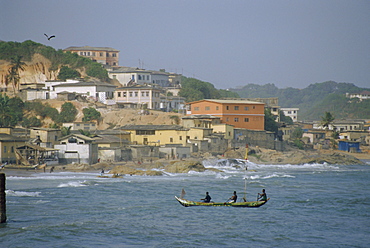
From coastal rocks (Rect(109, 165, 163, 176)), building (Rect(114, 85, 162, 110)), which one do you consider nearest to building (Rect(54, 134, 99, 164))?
coastal rocks (Rect(109, 165, 163, 176))

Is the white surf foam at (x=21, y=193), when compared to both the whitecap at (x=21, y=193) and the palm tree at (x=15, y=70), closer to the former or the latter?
the whitecap at (x=21, y=193)

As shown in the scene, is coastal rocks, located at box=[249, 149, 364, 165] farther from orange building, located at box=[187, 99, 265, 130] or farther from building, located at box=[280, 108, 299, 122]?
building, located at box=[280, 108, 299, 122]

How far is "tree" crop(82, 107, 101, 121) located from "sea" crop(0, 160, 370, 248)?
27.4 meters

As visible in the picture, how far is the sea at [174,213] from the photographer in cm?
2994

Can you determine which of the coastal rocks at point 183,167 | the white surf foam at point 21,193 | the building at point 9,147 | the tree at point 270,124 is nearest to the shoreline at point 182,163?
the coastal rocks at point 183,167

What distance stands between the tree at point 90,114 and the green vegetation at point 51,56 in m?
23.6

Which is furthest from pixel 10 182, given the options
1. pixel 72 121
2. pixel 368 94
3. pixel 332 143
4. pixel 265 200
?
pixel 368 94

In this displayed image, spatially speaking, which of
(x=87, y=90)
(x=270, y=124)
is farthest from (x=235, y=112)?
(x=87, y=90)

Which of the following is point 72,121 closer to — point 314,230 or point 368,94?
point 314,230

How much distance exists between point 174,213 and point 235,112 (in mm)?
46015

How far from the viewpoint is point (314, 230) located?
32906mm

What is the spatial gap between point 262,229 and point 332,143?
203 feet

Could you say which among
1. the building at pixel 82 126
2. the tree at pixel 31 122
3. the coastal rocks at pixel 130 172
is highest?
the tree at pixel 31 122

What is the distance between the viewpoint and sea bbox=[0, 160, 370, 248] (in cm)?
2994
